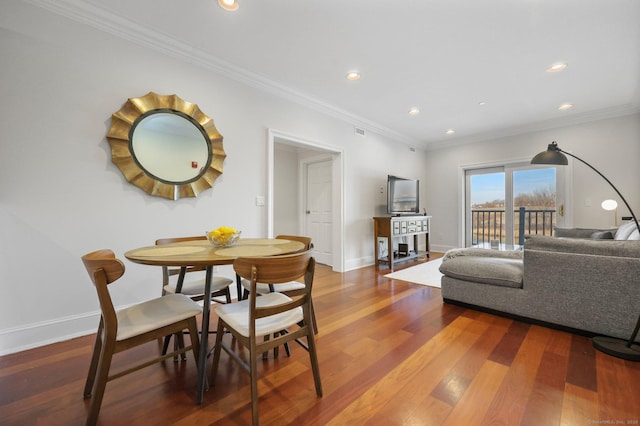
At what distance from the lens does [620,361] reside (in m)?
1.76

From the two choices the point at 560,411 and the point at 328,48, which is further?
the point at 328,48

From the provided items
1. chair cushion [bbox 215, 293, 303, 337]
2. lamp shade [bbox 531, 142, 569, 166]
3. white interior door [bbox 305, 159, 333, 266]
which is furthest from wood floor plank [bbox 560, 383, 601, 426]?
white interior door [bbox 305, 159, 333, 266]

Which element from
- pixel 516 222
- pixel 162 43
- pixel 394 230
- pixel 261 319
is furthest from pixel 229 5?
pixel 516 222

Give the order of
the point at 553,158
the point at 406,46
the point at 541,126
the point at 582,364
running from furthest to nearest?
the point at 541,126 < the point at 406,46 < the point at 553,158 < the point at 582,364

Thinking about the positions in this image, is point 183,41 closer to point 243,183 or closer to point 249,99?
point 249,99

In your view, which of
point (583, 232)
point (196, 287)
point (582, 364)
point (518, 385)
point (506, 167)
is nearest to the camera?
point (518, 385)

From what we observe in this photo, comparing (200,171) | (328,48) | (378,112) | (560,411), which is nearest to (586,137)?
(378,112)

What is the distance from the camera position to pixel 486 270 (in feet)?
8.43

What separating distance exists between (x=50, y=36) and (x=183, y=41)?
960mm

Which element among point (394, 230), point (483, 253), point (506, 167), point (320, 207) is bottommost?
point (483, 253)

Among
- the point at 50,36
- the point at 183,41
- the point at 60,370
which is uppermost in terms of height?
the point at 183,41

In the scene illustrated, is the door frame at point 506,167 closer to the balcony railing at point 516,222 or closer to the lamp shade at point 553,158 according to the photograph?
the balcony railing at point 516,222

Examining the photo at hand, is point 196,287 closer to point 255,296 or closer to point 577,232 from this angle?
point 255,296

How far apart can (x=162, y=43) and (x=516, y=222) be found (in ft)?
21.2
